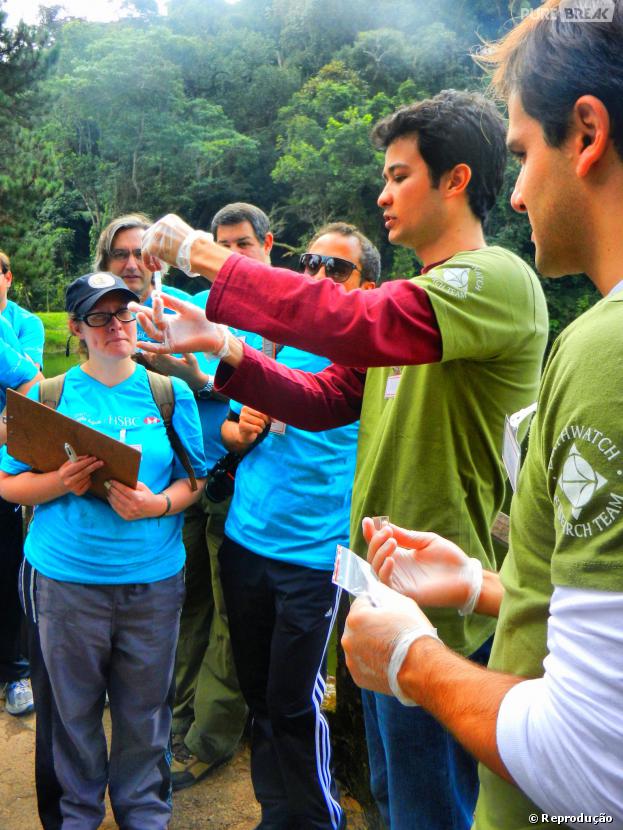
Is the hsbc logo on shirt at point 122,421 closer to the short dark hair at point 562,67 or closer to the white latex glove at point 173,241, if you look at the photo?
the white latex glove at point 173,241

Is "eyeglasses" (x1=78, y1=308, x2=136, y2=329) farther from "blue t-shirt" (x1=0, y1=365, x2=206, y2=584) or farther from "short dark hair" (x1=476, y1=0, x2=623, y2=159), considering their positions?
"short dark hair" (x1=476, y1=0, x2=623, y2=159)

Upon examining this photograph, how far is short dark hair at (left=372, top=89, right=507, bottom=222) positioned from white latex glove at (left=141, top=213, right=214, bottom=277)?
0.71 m

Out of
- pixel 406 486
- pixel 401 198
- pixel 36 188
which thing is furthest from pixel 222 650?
pixel 36 188

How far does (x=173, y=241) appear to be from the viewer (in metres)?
1.70

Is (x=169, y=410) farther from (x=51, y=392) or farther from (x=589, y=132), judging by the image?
(x=589, y=132)

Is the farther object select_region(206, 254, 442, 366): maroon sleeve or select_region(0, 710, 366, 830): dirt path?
select_region(0, 710, 366, 830): dirt path

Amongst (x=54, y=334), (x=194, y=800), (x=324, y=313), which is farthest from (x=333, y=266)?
(x=54, y=334)

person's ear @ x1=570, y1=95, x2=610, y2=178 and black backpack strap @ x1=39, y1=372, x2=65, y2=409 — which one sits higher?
person's ear @ x1=570, y1=95, x2=610, y2=178

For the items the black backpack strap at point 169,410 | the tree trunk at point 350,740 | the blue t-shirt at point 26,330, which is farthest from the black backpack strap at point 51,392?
→ the blue t-shirt at point 26,330

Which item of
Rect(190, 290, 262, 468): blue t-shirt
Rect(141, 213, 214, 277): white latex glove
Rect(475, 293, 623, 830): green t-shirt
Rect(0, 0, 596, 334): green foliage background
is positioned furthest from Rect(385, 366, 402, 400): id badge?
Rect(0, 0, 596, 334): green foliage background

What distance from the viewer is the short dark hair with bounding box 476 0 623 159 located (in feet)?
3.22

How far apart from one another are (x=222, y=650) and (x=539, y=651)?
252cm

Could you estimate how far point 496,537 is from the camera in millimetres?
2537

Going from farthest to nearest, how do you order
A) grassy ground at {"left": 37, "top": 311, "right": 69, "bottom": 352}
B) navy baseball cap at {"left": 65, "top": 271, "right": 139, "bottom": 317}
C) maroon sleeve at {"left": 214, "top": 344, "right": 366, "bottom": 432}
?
grassy ground at {"left": 37, "top": 311, "right": 69, "bottom": 352} → navy baseball cap at {"left": 65, "top": 271, "right": 139, "bottom": 317} → maroon sleeve at {"left": 214, "top": 344, "right": 366, "bottom": 432}
